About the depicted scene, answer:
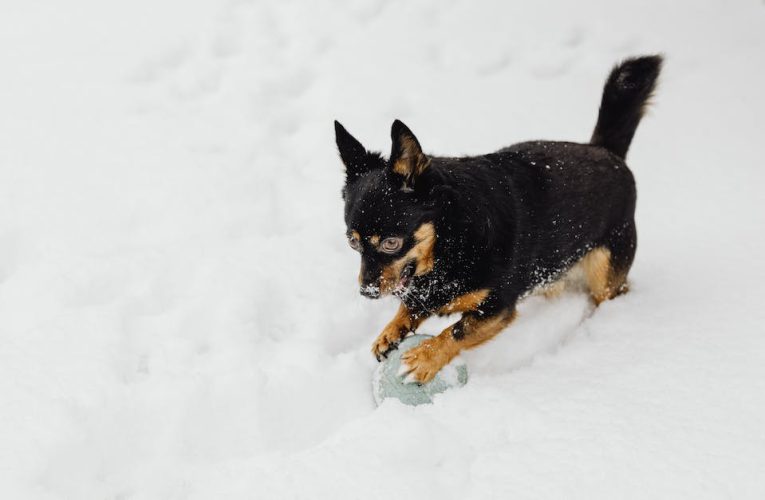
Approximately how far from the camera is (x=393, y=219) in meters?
2.73

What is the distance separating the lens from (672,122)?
17.6 ft

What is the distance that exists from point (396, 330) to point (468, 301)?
42 cm

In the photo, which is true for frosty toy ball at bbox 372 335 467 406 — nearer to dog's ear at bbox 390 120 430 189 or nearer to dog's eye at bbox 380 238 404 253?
dog's eye at bbox 380 238 404 253

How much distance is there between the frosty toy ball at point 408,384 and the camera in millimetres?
2867

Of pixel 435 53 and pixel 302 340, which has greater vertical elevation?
pixel 435 53

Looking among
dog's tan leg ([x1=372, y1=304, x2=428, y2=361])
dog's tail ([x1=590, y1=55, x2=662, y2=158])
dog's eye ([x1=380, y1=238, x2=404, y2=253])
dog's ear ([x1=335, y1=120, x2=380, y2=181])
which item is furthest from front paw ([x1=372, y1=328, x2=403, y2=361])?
dog's tail ([x1=590, y1=55, x2=662, y2=158])

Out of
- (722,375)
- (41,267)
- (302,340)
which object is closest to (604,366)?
(722,375)

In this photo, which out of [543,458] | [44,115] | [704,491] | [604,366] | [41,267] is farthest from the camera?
[44,115]

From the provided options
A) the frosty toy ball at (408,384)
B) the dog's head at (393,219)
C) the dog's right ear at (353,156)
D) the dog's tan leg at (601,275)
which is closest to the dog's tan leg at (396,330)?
the frosty toy ball at (408,384)

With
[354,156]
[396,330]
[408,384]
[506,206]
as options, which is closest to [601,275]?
[506,206]

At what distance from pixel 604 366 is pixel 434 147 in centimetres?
248

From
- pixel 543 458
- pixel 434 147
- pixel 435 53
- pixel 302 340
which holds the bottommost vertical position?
pixel 543 458

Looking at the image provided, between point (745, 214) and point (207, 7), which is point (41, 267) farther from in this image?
point (745, 214)

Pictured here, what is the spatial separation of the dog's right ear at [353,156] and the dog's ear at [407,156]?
278 mm
